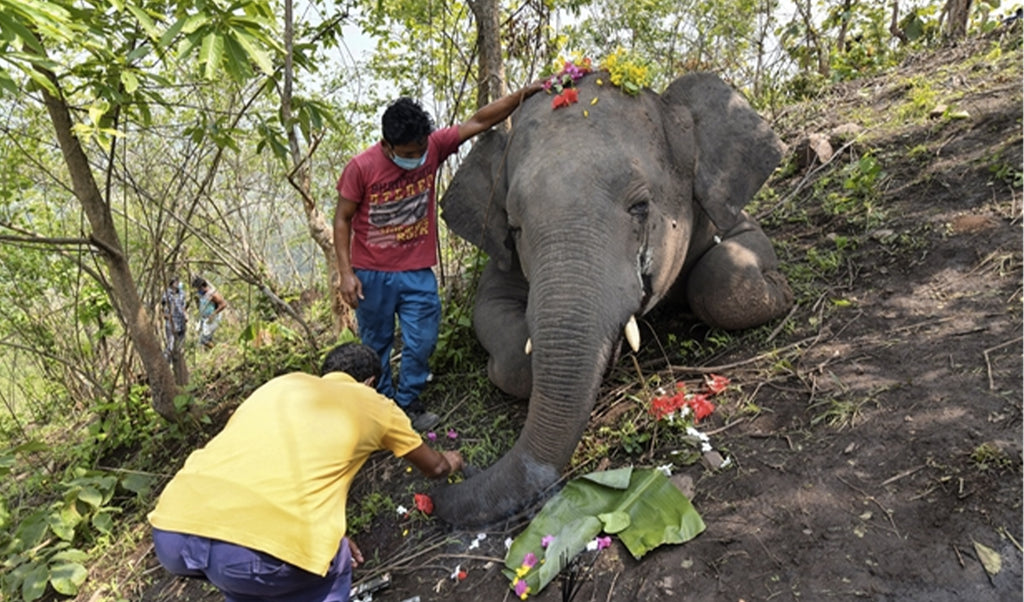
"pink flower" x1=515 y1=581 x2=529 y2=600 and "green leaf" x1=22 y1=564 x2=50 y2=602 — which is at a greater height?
"pink flower" x1=515 y1=581 x2=529 y2=600

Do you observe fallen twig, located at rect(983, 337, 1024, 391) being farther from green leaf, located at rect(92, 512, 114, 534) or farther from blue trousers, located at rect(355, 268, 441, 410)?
green leaf, located at rect(92, 512, 114, 534)

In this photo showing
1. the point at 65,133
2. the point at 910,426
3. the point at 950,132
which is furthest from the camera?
the point at 950,132

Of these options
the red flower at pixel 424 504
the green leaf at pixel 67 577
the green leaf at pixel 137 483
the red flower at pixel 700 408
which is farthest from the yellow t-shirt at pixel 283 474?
the green leaf at pixel 137 483

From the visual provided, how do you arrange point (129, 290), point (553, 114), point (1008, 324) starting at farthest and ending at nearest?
point (129, 290) → point (553, 114) → point (1008, 324)

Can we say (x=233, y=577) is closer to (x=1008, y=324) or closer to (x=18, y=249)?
(x=1008, y=324)

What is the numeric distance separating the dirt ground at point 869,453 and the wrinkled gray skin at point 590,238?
33cm

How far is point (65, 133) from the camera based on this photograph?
4215mm

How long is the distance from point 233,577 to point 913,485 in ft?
8.41

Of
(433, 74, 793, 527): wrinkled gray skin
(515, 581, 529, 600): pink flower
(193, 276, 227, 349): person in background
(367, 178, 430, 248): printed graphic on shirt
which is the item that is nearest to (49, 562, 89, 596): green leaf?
(433, 74, 793, 527): wrinkled gray skin

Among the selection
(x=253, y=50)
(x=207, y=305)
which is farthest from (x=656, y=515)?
(x=207, y=305)

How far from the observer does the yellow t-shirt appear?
2.53 metres

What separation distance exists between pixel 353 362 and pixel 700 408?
172cm

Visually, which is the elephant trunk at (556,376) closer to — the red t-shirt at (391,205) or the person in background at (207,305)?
the red t-shirt at (391,205)

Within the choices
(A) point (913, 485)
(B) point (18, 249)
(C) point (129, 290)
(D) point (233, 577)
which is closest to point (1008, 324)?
(A) point (913, 485)
